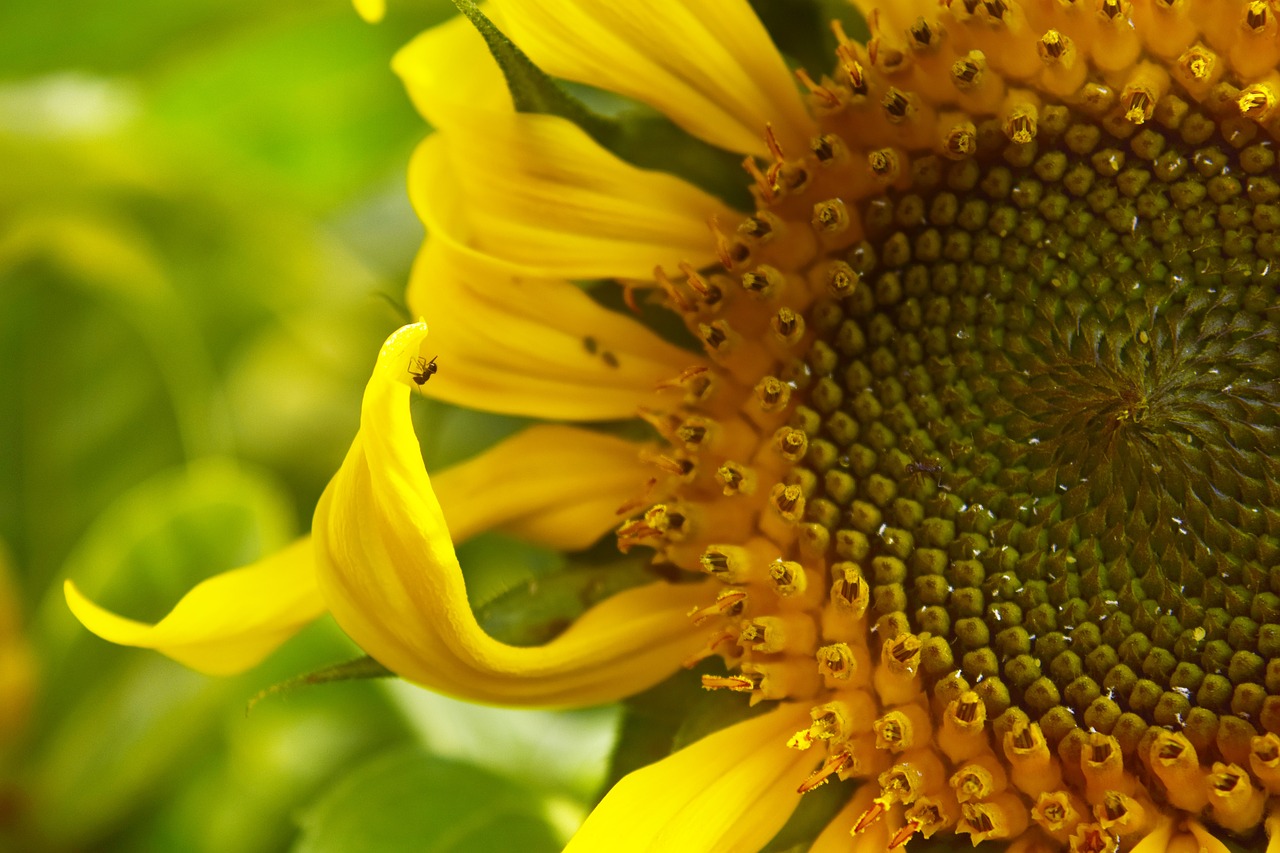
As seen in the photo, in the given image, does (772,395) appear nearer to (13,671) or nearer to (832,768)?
(832,768)

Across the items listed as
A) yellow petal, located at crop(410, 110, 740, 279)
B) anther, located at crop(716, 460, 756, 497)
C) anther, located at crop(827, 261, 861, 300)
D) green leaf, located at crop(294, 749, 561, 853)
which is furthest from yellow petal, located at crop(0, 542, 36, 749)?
anther, located at crop(827, 261, 861, 300)

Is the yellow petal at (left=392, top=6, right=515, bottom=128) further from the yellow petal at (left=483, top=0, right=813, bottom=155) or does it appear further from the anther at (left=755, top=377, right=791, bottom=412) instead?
the anther at (left=755, top=377, right=791, bottom=412)

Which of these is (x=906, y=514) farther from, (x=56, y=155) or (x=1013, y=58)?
(x=56, y=155)

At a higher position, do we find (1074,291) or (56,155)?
(1074,291)

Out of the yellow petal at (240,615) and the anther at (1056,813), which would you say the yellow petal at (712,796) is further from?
the yellow petal at (240,615)

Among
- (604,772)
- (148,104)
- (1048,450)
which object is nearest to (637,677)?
(604,772)

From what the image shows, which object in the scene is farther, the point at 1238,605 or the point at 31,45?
the point at 31,45

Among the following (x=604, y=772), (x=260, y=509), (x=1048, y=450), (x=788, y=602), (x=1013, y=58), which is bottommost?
(x=260, y=509)

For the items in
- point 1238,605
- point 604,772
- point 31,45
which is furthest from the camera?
point 31,45
